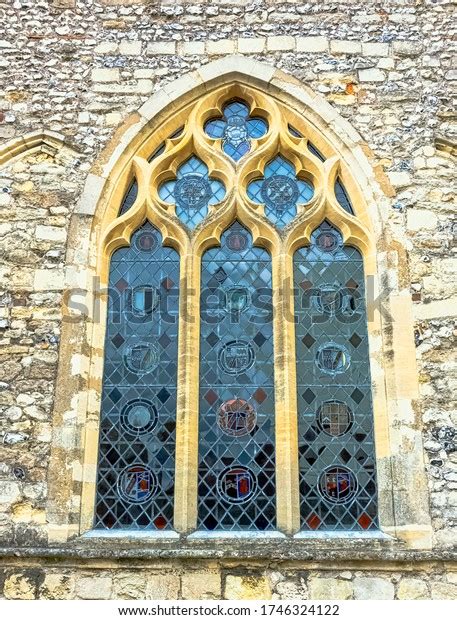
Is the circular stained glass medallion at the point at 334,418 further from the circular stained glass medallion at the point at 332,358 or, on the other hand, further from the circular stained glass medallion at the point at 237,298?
the circular stained glass medallion at the point at 237,298

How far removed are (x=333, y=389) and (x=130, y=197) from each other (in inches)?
95.2

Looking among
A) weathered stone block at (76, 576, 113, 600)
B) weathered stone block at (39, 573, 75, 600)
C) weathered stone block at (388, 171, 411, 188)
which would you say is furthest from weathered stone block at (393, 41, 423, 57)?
weathered stone block at (39, 573, 75, 600)

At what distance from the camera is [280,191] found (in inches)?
282

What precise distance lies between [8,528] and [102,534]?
0.66 meters

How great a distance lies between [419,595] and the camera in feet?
18.2

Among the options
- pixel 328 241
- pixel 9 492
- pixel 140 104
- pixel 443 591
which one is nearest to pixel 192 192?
pixel 140 104

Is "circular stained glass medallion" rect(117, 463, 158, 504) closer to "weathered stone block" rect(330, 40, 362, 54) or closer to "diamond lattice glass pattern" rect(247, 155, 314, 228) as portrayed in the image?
"diamond lattice glass pattern" rect(247, 155, 314, 228)

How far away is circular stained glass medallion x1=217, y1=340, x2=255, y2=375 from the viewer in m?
6.53

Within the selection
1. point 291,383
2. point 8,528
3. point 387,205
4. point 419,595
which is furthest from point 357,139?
point 8,528

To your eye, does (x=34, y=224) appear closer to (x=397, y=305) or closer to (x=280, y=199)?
(x=280, y=199)

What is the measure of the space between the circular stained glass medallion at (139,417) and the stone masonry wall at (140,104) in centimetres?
60

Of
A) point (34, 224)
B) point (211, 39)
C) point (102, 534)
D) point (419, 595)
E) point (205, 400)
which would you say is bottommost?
point (419, 595)

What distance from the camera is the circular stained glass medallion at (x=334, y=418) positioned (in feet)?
20.7

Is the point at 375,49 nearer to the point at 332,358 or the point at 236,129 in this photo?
the point at 236,129
